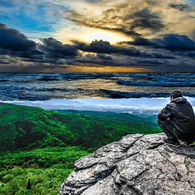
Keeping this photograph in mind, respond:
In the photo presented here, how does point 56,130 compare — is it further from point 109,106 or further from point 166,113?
point 166,113

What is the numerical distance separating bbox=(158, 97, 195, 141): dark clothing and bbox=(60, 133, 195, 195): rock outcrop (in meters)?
0.54

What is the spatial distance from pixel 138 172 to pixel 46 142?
304 inches

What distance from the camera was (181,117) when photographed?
3938 mm

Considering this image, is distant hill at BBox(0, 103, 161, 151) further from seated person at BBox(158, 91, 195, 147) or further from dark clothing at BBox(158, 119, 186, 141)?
seated person at BBox(158, 91, 195, 147)

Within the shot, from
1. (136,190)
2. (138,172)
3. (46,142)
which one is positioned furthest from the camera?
(46,142)

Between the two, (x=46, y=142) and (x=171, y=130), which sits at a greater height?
(x=171, y=130)

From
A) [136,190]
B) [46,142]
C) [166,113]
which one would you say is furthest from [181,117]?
[46,142]

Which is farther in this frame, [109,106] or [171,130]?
[109,106]

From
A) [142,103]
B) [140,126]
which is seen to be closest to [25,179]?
[140,126]

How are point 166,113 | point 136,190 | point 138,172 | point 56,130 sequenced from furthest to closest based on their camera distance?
point 56,130, point 166,113, point 138,172, point 136,190

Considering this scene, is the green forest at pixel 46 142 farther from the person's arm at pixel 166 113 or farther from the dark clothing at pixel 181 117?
the dark clothing at pixel 181 117

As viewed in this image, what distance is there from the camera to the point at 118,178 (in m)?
3.42

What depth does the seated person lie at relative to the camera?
3898mm

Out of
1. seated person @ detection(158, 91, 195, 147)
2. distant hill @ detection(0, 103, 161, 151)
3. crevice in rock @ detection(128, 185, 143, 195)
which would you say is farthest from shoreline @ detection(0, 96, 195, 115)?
crevice in rock @ detection(128, 185, 143, 195)
